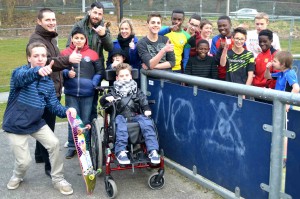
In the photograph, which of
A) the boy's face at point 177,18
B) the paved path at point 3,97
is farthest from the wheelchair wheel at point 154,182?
the paved path at point 3,97

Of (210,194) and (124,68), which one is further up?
(124,68)

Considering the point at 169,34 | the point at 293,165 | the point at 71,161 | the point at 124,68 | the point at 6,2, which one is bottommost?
the point at 71,161

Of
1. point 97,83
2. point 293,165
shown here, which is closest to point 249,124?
point 293,165

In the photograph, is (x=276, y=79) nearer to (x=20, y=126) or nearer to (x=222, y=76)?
(x=222, y=76)

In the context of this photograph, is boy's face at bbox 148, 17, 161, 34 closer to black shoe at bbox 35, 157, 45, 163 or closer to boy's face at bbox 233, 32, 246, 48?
boy's face at bbox 233, 32, 246, 48

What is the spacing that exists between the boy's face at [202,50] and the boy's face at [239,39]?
0.38m

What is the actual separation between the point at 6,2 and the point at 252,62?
26.2 m

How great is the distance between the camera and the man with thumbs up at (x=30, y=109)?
4195 mm

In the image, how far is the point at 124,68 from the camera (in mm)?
4797

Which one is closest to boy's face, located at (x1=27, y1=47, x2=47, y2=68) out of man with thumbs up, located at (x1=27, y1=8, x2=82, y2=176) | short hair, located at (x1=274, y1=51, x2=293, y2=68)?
man with thumbs up, located at (x1=27, y1=8, x2=82, y2=176)

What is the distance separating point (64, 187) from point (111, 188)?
21.5 inches

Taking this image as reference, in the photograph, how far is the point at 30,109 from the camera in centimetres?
422

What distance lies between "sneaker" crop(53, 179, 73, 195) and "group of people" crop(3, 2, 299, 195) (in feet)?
0.04

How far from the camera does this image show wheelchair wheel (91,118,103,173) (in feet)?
14.9
